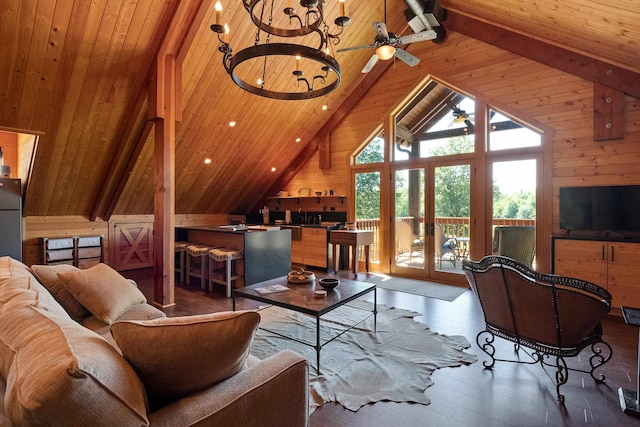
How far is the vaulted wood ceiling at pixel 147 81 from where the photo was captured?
3.40 m

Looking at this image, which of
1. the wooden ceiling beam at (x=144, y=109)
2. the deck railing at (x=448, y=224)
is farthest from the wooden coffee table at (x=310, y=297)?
the deck railing at (x=448, y=224)

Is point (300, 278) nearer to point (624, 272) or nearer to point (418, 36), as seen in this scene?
point (418, 36)

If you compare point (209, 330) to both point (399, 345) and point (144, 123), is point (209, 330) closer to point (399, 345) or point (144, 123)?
point (399, 345)

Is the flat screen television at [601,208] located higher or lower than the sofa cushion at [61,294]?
higher

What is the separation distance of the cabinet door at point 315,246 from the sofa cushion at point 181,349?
17.0 ft

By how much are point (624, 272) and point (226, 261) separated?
4906 millimetres

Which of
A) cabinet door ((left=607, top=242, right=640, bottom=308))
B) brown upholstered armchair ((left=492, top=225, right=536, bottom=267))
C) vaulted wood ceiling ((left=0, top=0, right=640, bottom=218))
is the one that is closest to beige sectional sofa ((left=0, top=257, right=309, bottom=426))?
vaulted wood ceiling ((left=0, top=0, right=640, bottom=218))

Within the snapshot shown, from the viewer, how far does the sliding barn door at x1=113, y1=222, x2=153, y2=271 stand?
20.9ft

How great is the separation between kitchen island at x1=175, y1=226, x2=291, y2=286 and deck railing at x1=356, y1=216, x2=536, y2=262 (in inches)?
76.3

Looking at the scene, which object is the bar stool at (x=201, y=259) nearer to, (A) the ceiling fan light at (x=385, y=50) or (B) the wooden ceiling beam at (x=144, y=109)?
(B) the wooden ceiling beam at (x=144, y=109)

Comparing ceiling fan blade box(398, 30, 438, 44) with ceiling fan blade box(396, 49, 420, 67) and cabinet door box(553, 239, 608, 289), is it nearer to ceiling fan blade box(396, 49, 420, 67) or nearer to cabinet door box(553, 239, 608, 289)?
ceiling fan blade box(396, 49, 420, 67)

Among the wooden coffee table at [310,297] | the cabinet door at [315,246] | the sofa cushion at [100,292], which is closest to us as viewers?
the sofa cushion at [100,292]

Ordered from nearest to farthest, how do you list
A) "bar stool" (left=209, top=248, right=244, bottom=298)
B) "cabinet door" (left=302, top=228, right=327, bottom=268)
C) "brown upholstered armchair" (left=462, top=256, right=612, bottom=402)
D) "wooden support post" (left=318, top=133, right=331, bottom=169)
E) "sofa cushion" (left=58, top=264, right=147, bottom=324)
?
"brown upholstered armchair" (left=462, top=256, right=612, bottom=402) < "sofa cushion" (left=58, top=264, right=147, bottom=324) < "bar stool" (left=209, top=248, right=244, bottom=298) < "cabinet door" (left=302, top=228, right=327, bottom=268) < "wooden support post" (left=318, top=133, right=331, bottom=169)

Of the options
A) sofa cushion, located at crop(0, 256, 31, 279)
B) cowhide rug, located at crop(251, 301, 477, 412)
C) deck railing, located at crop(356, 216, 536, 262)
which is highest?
deck railing, located at crop(356, 216, 536, 262)
